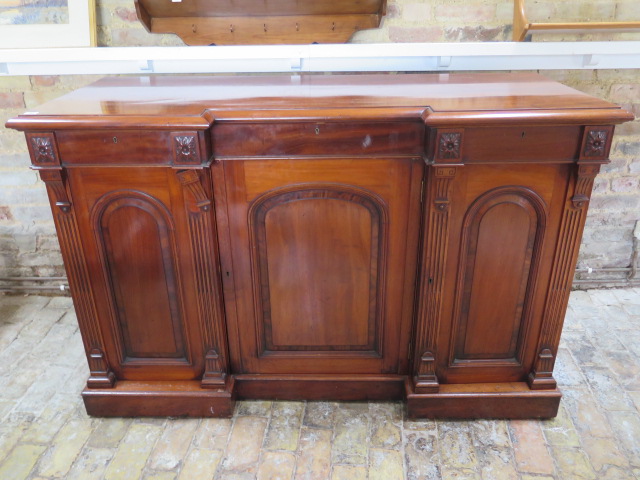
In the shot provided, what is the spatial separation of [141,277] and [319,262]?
0.64 metres

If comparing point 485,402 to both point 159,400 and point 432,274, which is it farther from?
point 159,400

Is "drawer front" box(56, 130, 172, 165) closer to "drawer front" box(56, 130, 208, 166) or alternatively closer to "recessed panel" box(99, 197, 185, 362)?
"drawer front" box(56, 130, 208, 166)

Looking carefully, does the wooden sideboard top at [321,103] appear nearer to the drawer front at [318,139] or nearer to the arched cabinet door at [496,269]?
the drawer front at [318,139]

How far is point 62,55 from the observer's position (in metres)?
2.17

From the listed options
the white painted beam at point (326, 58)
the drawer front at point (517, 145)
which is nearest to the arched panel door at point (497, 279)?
the drawer front at point (517, 145)

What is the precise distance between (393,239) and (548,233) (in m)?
0.52

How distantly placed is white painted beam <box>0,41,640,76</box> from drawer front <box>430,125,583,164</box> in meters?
0.71

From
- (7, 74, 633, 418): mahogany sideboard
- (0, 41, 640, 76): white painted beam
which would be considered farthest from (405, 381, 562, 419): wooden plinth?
(0, 41, 640, 76): white painted beam

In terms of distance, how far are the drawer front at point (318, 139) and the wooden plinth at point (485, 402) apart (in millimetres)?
946

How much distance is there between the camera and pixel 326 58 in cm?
220

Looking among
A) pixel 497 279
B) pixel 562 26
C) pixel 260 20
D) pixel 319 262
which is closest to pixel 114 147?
pixel 319 262

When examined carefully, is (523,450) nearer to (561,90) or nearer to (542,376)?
(542,376)

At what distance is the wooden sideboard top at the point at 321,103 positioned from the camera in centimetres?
153

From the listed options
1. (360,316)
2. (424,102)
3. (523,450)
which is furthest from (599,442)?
(424,102)
